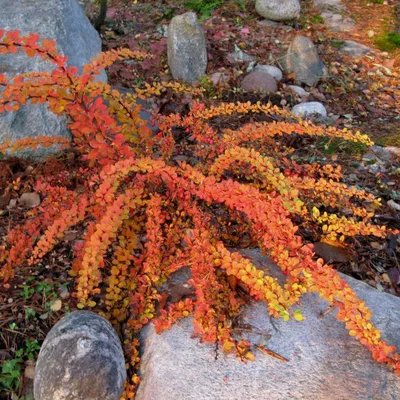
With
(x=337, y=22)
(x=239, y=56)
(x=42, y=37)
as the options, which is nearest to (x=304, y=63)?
(x=239, y=56)

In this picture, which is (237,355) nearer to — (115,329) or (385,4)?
(115,329)

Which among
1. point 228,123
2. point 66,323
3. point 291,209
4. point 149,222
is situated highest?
point 291,209

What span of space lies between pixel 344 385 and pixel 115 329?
979mm

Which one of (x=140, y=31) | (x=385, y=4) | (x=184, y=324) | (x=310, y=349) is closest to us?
(x=310, y=349)

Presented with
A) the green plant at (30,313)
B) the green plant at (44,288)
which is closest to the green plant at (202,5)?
the green plant at (44,288)

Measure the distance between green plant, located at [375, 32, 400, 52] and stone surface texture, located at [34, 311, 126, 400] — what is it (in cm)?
481

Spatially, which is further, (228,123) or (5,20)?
(228,123)

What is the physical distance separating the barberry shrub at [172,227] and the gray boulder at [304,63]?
6.60ft

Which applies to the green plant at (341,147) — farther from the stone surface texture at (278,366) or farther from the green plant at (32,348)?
the green plant at (32,348)

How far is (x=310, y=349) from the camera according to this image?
6.12 feet

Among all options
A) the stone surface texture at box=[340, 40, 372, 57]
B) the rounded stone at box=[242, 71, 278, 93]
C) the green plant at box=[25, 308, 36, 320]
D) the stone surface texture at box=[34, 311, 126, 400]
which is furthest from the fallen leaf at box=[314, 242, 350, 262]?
the stone surface texture at box=[340, 40, 372, 57]

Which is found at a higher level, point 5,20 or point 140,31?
point 5,20

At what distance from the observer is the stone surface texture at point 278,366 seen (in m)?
1.72

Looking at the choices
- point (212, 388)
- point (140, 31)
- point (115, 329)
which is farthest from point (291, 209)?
point (140, 31)
